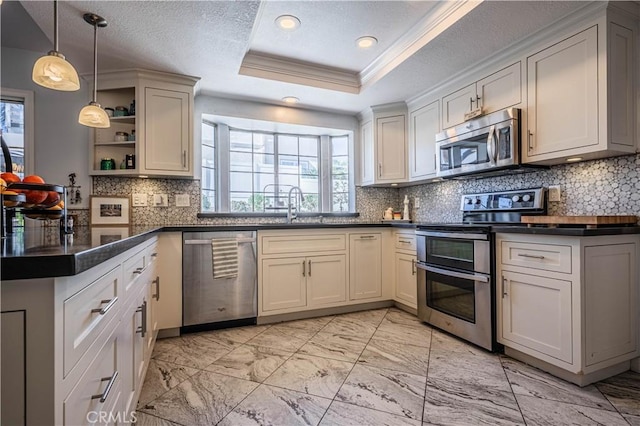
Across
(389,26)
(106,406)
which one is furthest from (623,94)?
(106,406)

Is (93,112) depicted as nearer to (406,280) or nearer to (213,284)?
(213,284)

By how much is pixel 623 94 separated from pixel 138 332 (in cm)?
303

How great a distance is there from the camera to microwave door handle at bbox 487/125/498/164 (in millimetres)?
2516

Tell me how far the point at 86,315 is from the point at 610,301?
255cm

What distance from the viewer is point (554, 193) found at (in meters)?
2.44

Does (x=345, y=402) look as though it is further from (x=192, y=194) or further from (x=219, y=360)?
(x=192, y=194)

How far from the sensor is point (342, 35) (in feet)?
8.52

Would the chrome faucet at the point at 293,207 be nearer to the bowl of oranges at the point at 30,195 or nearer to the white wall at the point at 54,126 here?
the white wall at the point at 54,126

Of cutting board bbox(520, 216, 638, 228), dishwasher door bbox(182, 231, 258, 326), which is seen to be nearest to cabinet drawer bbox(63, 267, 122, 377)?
dishwasher door bbox(182, 231, 258, 326)

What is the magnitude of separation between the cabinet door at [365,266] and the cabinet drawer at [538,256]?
134cm

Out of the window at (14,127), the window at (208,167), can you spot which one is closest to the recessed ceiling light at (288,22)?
the window at (208,167)

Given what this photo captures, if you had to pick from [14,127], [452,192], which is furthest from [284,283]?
[14,127]

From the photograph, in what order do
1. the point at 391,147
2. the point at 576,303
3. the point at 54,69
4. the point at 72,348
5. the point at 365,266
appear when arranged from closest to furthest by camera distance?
the point at 72,348, the point at 54,69, the point at 576,303, the point at 365,266, the point at 391,147

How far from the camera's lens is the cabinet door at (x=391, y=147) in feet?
12.1
